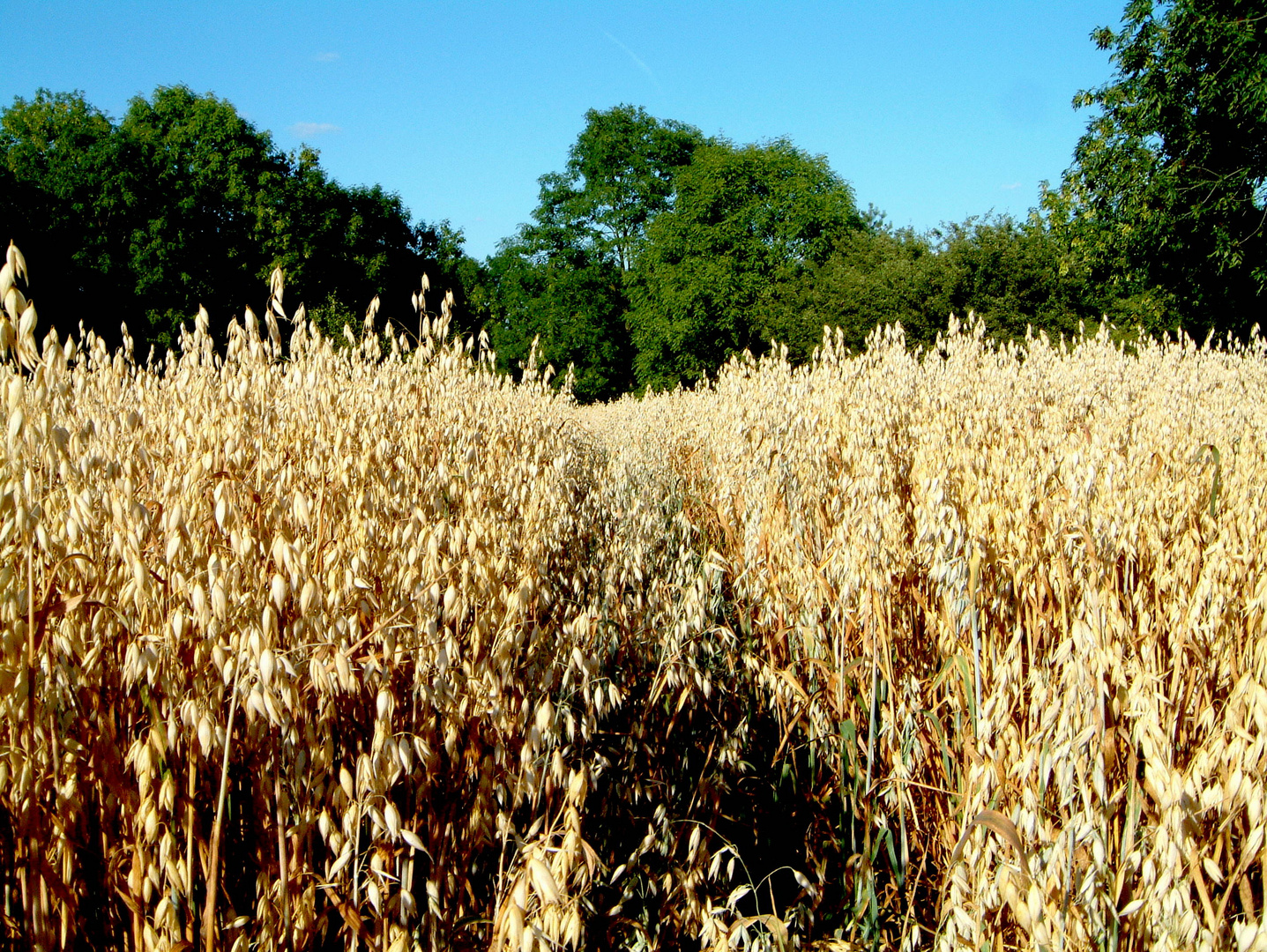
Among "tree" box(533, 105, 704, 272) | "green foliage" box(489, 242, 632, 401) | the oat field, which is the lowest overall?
the oat field

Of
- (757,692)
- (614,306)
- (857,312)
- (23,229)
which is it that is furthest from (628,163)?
(757,692)

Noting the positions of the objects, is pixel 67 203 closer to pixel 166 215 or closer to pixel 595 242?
pixel 166 215

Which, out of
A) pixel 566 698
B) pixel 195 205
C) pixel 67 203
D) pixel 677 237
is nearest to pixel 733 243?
pixel 677 237

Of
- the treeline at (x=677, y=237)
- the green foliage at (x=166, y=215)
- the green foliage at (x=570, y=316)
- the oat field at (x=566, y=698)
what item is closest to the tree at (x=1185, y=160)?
the treeline at (x=677, y=237)

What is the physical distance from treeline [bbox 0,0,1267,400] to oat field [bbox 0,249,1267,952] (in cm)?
808

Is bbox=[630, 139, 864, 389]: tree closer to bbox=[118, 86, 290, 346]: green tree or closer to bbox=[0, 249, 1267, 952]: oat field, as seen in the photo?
bbox=[118, 86, 290, 346]: green tree

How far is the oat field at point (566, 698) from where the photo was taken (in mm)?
1065

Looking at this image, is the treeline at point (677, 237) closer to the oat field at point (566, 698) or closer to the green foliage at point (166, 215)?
the green foliage at point (166, 215)

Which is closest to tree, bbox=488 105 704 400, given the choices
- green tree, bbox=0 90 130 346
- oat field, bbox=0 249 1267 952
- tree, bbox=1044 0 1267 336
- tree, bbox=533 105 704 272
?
tree, bbox=533 105 704 272

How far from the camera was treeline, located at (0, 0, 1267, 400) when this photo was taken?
42.6 ft

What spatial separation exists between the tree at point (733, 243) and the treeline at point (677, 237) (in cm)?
9

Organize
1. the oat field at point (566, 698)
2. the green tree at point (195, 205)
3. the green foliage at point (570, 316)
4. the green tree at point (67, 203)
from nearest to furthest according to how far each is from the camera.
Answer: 1. the oat field at point (566, 698)
2. the green tree at point (67, 203)
3. the green tree at point (195, 205)
4. the green foliage at point (570, 316)

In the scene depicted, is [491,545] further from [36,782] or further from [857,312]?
[857,312]

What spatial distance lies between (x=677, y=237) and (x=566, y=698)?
1115 inches
